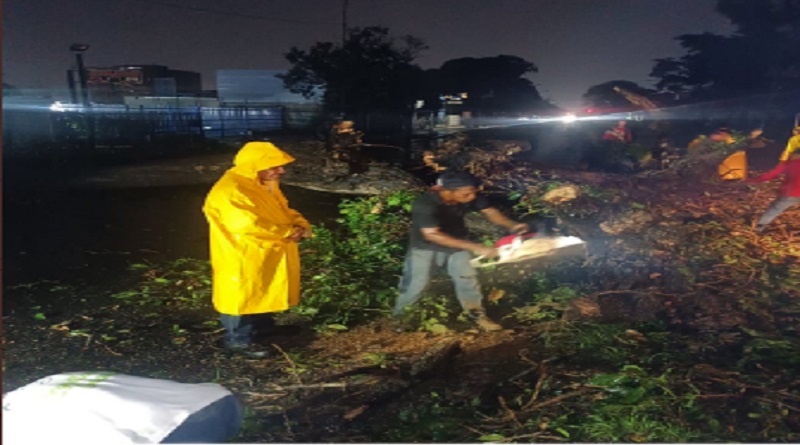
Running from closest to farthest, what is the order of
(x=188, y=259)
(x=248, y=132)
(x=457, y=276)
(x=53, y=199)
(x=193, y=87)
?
1. (x=457, y=276)
2. (x=188, y=259)
3. (x=193, y=87)
4. (x=53, y=199)
5. (x=248, y=132)

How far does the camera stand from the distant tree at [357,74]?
6.11 metres

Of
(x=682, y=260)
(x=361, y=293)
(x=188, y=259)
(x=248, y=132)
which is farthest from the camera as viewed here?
(x=248, y=132)

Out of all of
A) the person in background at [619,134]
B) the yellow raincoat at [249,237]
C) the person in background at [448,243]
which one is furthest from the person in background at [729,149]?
the yellow raincoat at [249,237]

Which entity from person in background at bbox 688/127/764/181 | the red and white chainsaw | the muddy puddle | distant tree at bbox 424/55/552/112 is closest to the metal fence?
the muddy puddle

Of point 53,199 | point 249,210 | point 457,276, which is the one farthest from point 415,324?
point 53,199

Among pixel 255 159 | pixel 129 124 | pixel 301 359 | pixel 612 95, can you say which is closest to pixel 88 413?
pixel 301 359

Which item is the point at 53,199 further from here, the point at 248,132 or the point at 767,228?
the point at 767,228

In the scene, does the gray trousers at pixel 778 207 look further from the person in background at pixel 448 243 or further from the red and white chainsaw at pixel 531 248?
the person in background at pixel 448 243

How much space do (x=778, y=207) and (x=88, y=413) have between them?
6797 mm

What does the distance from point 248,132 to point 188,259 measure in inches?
401

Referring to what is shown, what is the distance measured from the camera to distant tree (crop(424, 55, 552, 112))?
5941 mm

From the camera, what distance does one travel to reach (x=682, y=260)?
5617 mm

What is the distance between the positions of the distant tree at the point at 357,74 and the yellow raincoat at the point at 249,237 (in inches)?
100

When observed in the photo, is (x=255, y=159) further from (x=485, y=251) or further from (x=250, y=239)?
(x=485, y=251)
